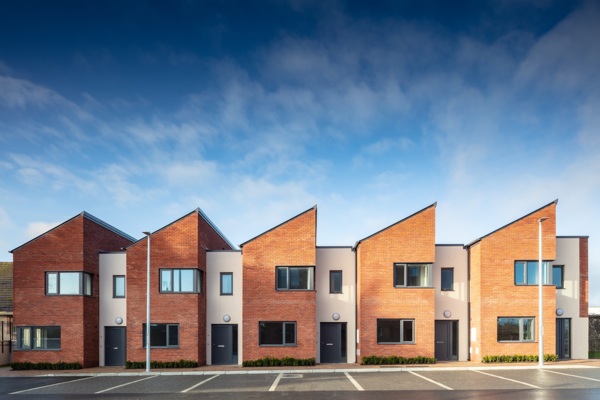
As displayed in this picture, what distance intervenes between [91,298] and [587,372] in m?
22.4

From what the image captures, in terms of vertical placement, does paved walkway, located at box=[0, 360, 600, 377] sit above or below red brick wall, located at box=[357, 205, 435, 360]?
below

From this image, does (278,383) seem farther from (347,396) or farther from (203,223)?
(203,223)

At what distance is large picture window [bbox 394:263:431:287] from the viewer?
21.5 meters

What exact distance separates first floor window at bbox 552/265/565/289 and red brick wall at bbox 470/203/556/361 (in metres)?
1.64

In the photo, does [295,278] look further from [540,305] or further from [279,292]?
[540,305]

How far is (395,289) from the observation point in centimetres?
2141

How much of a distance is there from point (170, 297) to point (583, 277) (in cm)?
2067

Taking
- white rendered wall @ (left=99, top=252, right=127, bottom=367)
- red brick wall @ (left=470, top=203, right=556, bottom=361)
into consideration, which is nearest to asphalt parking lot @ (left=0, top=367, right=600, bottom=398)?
red brick wall @ (left=470, top=203, right=556, bottom=361)

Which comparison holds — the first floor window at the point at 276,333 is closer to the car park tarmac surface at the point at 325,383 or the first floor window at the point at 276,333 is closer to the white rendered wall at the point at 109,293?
the car park tarmac surface at the point at 325,383

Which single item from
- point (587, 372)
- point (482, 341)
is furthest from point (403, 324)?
point (587, 372)

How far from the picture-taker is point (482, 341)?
68.8ft

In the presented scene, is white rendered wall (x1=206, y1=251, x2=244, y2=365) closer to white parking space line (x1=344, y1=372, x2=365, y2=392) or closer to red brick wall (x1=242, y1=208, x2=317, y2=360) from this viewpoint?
red brick wall (x1=242, y1=208, x2=317, y2=360)

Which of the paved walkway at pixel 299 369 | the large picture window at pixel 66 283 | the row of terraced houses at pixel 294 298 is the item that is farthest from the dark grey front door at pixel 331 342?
the large picture window at pixel 66 283

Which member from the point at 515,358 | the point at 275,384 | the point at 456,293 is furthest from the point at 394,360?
the point at 275,384
